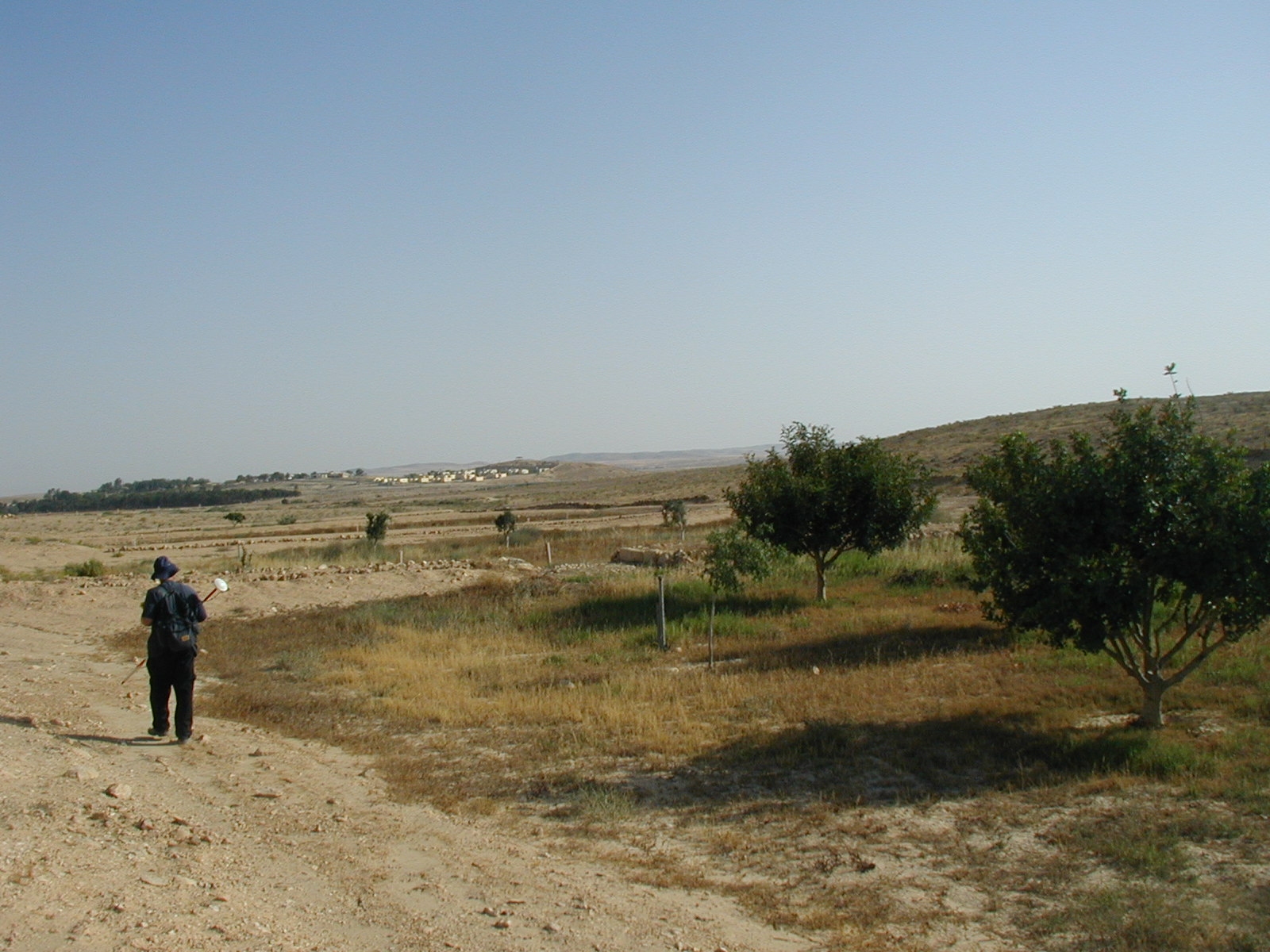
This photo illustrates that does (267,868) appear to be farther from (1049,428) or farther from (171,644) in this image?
(1049,428)

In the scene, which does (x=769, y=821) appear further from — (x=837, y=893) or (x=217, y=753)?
(x=217, y=753)

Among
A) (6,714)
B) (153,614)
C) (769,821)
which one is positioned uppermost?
(153,614)

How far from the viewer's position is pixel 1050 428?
7156 centimetres

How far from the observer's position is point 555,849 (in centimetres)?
778

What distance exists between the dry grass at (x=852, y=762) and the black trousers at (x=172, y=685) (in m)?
1.75

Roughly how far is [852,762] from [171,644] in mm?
A: 7067

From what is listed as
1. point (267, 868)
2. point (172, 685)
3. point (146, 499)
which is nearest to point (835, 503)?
Answer: point (172, 685)

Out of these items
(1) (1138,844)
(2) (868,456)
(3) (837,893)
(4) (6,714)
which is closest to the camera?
(3) (837,893)

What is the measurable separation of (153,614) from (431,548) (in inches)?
1345

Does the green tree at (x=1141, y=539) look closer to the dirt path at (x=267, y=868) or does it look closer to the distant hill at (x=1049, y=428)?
the dirt path at (x=267, y=868)

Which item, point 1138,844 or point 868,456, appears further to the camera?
point 868,456

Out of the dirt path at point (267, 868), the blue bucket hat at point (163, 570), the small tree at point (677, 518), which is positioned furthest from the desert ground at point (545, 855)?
the small tree at point (677, 518)

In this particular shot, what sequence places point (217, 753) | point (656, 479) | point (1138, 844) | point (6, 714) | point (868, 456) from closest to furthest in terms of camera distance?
1. point (1138, 844)
2. point (217, 753)
3. point (6, 714)
4. point (868, 456)
5. point (656, 479)

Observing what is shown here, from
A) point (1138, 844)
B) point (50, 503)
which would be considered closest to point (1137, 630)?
point (1138, 844)
